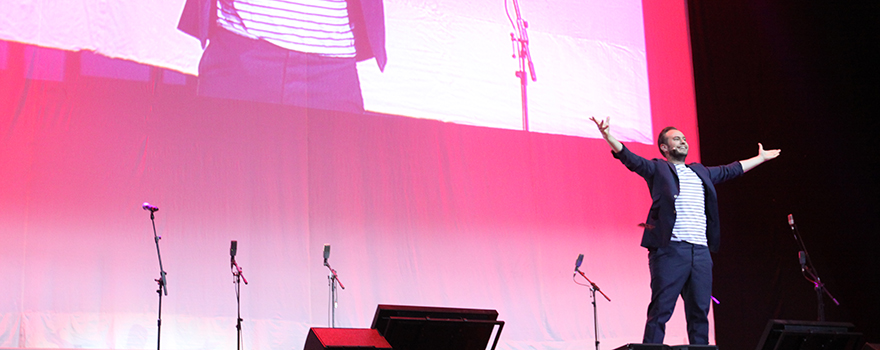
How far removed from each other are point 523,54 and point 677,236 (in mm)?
2049

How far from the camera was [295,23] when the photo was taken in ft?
14.6

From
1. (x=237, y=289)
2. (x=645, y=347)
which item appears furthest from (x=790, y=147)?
(x=237, y=289)

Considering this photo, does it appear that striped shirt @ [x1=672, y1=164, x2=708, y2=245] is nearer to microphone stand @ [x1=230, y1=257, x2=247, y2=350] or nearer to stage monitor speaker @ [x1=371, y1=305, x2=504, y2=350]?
stage monitor speaker @ [x1=371, y1=305, x2=504, y2=350]

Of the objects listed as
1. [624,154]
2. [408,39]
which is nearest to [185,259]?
[408,39]

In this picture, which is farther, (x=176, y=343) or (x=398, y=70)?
(x=398, y=70)

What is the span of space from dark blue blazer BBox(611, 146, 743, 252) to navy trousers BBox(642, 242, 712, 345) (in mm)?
69

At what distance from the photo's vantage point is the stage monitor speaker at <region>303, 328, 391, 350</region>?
7.71 feet

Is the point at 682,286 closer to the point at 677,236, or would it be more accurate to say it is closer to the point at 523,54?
the point at 677,236

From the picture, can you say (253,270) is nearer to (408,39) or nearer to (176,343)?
(176,343)

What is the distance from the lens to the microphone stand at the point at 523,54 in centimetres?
497

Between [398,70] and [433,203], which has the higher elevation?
[398,70]

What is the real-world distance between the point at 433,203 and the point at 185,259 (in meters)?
1.51

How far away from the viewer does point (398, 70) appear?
4645 millimetres

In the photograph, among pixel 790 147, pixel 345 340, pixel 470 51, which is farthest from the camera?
pixel 790 147
